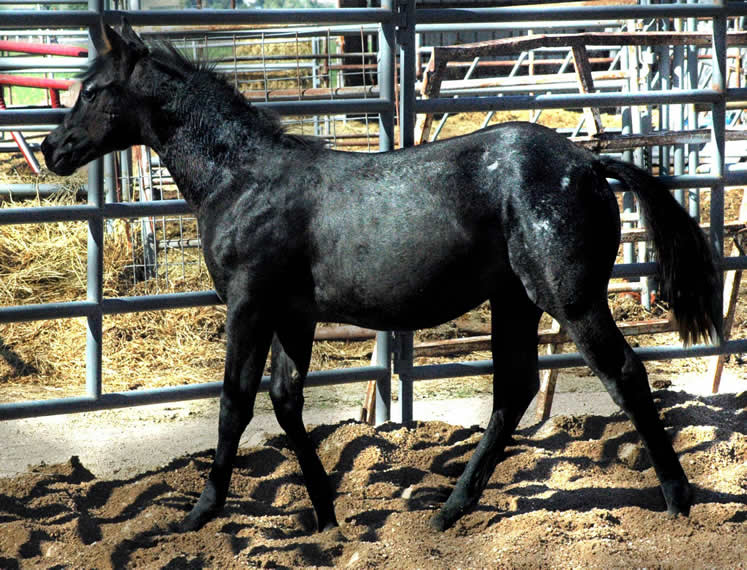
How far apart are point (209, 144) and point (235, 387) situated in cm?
87

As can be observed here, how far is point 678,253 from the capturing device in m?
3.49

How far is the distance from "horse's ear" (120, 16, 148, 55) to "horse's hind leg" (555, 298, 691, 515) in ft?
5.66

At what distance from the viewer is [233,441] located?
135 inches

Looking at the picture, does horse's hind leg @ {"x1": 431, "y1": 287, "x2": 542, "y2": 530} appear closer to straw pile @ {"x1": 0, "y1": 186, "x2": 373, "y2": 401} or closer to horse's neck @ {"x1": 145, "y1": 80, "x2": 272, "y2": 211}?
horse's neck @ {"x1": 145, "y1": 80, "x2": 272, "y2": 211}

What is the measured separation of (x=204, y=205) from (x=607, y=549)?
1.79 metres

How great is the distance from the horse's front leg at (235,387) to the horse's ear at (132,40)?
0.94 m

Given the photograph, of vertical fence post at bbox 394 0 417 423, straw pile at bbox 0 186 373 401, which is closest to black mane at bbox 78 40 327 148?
vertical fence post at bbox 394 0 417 423

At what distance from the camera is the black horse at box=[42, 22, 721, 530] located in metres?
3.22

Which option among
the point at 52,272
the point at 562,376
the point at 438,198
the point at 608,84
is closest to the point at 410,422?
the point at 438,198

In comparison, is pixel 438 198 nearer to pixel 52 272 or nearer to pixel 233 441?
pixel 233 441

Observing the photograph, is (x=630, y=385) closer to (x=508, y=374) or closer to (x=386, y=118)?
(x=508, y=374)

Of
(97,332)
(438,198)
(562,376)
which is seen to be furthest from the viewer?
(562,376)

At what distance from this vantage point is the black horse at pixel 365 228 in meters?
3.22

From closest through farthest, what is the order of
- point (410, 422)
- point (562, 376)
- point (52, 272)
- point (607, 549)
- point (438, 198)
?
1. point (607, 549)
2. point (438, 198)
3. point (410, 422)
4. point (562, 376)
5. point (52, 272)
